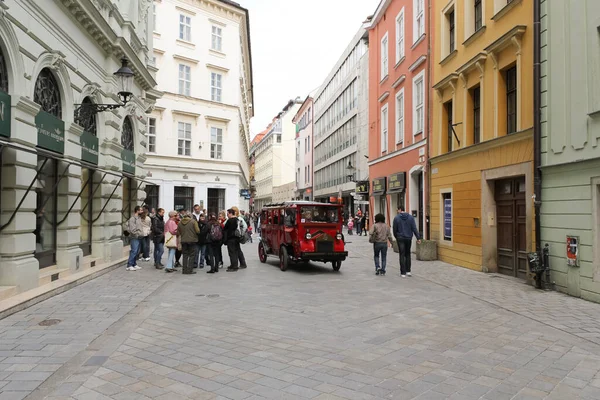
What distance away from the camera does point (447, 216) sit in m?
15.7

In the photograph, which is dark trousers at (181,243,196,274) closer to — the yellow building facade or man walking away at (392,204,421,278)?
man walking away at (392,204,421,278)

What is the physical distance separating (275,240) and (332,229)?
2185mm

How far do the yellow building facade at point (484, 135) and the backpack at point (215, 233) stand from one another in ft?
24.2

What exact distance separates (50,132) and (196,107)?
24507 millimetres

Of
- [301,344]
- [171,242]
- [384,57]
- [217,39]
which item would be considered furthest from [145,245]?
[217,39]

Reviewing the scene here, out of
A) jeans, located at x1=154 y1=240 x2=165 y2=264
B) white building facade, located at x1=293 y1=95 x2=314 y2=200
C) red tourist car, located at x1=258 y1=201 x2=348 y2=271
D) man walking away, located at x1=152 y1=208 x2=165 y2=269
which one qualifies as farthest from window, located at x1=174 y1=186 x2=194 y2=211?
white building facade, located at x1=293 y1=95 x2=314 y2=200

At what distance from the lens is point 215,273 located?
519 inches

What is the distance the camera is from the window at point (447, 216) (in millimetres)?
15391

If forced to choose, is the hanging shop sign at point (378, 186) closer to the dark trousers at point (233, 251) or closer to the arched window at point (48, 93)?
the dark trousers at point (233, 251)

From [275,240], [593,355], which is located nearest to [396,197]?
[275,240]

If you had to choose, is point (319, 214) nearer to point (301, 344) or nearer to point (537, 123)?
point (537, 123)

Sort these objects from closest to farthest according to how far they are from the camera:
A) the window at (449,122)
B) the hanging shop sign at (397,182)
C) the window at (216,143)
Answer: the window at (449,122)
the hanging shop sign at (397,182)
the window at (216,143)

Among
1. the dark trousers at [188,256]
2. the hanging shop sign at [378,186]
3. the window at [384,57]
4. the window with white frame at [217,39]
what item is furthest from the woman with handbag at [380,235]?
the window with white frame at [217,39]

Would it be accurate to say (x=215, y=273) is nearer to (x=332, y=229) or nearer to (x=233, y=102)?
(x=332, y=229)
